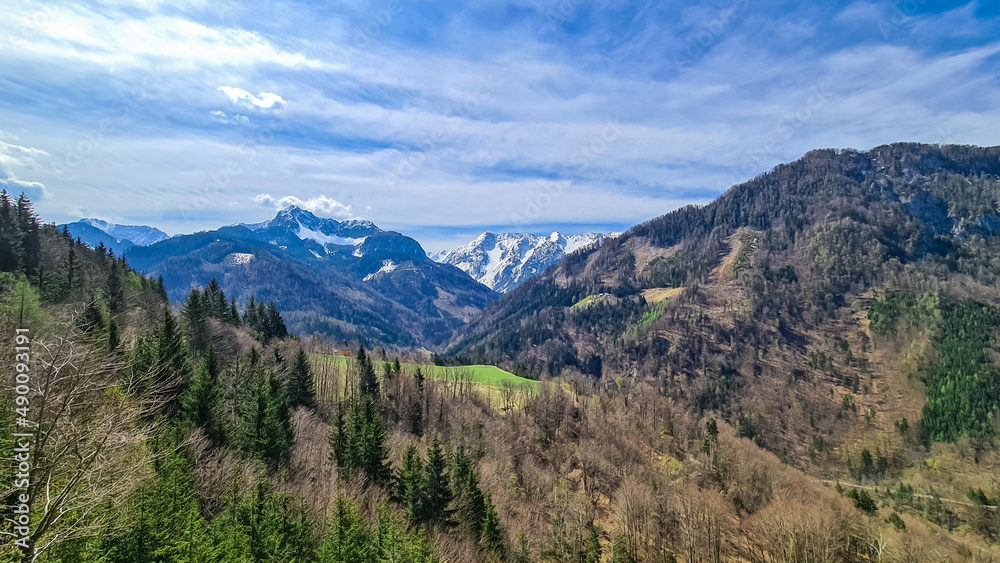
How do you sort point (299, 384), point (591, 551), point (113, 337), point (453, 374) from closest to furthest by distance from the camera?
1. point (113, 337)
2. point (591, 551)
3. point (299, 384)
4. point (453, 374)

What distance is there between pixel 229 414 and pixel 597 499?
245 ft

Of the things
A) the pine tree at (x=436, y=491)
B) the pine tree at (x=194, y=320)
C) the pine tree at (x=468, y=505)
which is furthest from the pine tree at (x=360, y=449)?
the pine tree at (x=194, y=320)

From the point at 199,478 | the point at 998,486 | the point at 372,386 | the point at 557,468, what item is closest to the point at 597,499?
the point at 557,468

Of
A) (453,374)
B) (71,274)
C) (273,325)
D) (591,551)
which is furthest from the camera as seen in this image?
(453,374)

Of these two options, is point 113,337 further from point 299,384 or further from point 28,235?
point 28,235

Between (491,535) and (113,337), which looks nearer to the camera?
(113,337)

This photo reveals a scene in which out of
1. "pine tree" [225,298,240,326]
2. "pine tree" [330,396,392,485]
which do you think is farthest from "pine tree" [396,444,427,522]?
"pine tree" [225,298,240,326]

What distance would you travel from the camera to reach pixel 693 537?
6775 cm

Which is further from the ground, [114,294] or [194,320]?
[114,294]


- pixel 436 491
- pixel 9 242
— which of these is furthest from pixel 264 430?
pixel 9 242

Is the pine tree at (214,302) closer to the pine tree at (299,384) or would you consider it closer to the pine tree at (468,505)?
the pine tree at (299,384)

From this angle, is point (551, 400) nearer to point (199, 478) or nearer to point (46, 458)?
point (199, 478)

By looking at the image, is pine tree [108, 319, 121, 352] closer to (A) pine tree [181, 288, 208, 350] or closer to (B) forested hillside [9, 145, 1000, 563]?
Answer: (B) forested hillside [9, 145, 1000, 563]

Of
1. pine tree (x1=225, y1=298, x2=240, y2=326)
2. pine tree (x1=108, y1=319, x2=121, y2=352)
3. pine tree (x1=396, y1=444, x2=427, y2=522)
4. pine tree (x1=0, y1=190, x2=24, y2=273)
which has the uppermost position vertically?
pine tree (x1=0, y1=190, x2=24, y2=273)
